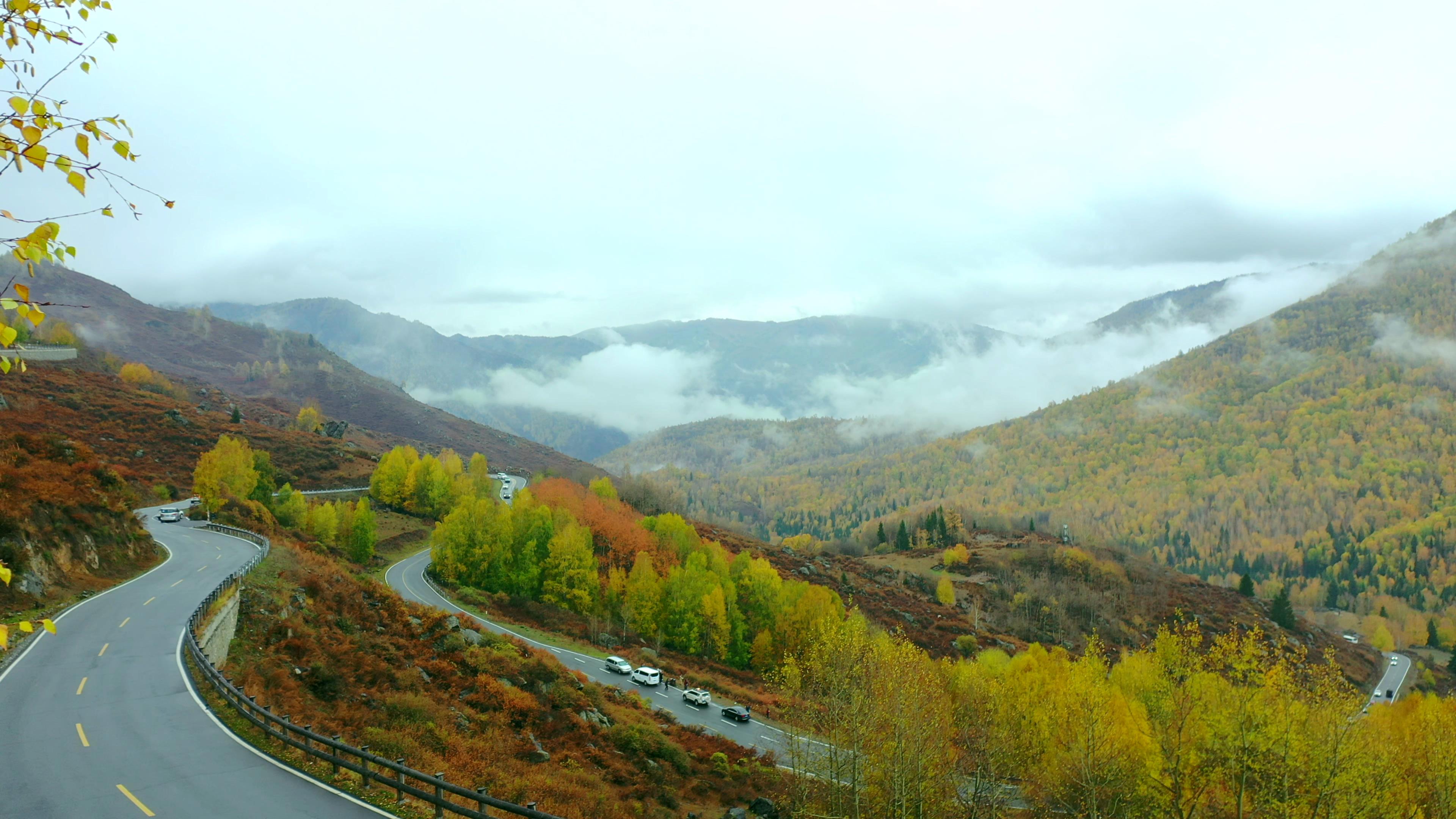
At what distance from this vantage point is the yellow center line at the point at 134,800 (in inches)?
643

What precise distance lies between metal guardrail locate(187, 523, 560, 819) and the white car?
106ft

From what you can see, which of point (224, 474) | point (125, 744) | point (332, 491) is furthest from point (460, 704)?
point (332, 491)

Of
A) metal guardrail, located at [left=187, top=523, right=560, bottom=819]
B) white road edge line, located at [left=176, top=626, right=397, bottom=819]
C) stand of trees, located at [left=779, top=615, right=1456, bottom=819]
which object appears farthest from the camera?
stand of trees, located at [left=779, top=615, right=1456, bottom=819]

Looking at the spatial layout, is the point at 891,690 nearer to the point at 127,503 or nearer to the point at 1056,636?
the point at 127,503

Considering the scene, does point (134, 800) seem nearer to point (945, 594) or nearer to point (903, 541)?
point (945, 594)

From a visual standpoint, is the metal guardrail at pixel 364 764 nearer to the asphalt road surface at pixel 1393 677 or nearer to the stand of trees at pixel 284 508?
the stand of trees at pixel 284 508

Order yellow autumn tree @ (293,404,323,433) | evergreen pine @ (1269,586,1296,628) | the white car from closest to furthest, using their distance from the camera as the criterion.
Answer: the white car, evergreen pine @ (1269,586,1296,628), yellow autumn tree @ (293,404,323,433)

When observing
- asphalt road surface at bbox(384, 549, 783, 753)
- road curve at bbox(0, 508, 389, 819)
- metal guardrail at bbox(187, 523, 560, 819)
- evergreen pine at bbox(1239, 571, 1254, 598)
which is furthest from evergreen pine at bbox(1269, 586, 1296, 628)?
road curve at bbox(0, 508, 389, 819)

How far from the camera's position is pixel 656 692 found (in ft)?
178

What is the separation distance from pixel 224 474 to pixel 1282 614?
19510 cm

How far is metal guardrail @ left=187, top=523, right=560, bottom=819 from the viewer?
16.3 metres

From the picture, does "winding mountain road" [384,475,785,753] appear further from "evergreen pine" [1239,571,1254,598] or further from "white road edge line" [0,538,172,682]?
"evergreen pine" [1239,571,1254,598]

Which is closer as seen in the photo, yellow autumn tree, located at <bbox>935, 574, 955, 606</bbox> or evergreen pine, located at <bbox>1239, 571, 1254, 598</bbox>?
yellow autumn tree, located at <bbox>935, 574, 955, 606</bbox>

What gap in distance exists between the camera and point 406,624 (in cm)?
3922
